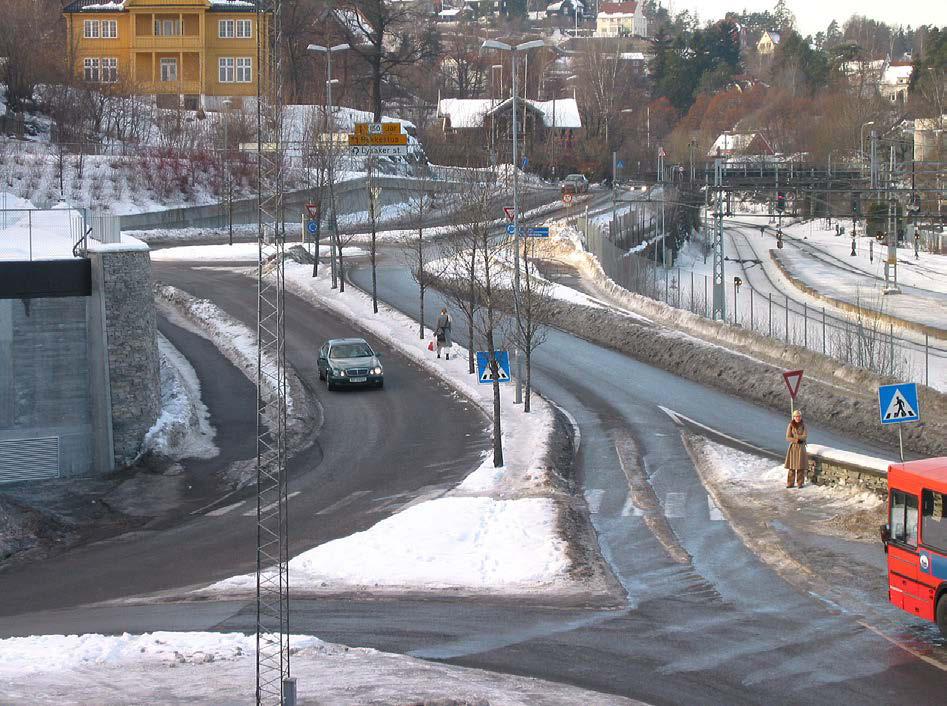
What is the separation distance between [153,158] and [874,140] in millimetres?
41743

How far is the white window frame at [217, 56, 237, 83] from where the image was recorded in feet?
286

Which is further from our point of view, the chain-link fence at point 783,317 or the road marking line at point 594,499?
the chain-link fence at point 783,317

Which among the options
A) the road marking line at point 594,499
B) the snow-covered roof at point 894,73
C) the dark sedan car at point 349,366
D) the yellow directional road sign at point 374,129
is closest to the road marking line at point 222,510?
the road marking line at point 594,499

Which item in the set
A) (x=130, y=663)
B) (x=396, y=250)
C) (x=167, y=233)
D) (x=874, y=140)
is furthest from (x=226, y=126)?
(x=130, y=663)

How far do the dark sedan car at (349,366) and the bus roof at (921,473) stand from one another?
20.5m

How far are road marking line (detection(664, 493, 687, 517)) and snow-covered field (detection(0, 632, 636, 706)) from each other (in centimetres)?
899

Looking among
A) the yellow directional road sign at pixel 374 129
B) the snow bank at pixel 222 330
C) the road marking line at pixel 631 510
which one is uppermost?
the yellow directional road sign at pixel 374 129

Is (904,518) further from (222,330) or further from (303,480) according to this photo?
(222,330)

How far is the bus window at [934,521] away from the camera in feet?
48.1

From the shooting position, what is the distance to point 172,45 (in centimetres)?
8644

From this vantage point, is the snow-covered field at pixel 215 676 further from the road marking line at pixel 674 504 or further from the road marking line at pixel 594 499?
the road marking line at pixel 674 504

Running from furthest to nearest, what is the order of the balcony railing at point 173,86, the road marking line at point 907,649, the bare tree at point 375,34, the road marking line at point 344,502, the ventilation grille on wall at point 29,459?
the balcony railing at point 173,86
the bare tree at point 375,34
the ventilation grille on wall at point 29,459
the road marking line at point 344,502
the road marking line at point 907,649

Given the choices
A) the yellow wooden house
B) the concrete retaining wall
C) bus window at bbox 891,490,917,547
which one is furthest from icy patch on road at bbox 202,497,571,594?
the yellow wooden house

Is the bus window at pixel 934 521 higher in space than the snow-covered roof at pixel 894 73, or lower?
lower
